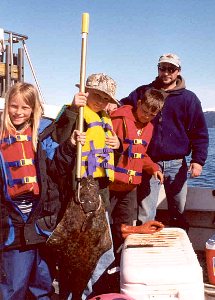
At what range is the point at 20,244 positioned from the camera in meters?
3.00

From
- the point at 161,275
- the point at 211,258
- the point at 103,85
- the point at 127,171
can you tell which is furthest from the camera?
the point at 211,258

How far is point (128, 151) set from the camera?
4.09 meters

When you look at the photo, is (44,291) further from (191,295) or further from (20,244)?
(191,295)

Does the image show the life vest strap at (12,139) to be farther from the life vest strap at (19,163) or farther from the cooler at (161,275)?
the cooler at (161,275)

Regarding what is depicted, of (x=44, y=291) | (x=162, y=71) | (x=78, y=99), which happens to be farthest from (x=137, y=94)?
(x=44, y=291)

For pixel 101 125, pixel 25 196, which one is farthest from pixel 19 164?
pixel 101 125

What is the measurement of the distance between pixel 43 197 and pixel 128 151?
1312 millimetres

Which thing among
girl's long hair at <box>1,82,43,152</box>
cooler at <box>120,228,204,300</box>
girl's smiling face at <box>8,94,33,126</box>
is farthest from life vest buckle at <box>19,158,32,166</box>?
cooler at <box>120,228,204,300</box>

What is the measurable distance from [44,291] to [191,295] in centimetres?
115

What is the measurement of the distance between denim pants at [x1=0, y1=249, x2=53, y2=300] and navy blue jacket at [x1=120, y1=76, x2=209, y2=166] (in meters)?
2.03

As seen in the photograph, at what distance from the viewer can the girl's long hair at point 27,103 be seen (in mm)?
3059

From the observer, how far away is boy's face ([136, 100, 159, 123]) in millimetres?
4082

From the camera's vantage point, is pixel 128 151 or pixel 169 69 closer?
pixel 128 151

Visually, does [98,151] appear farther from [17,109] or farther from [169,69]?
[169,69]
